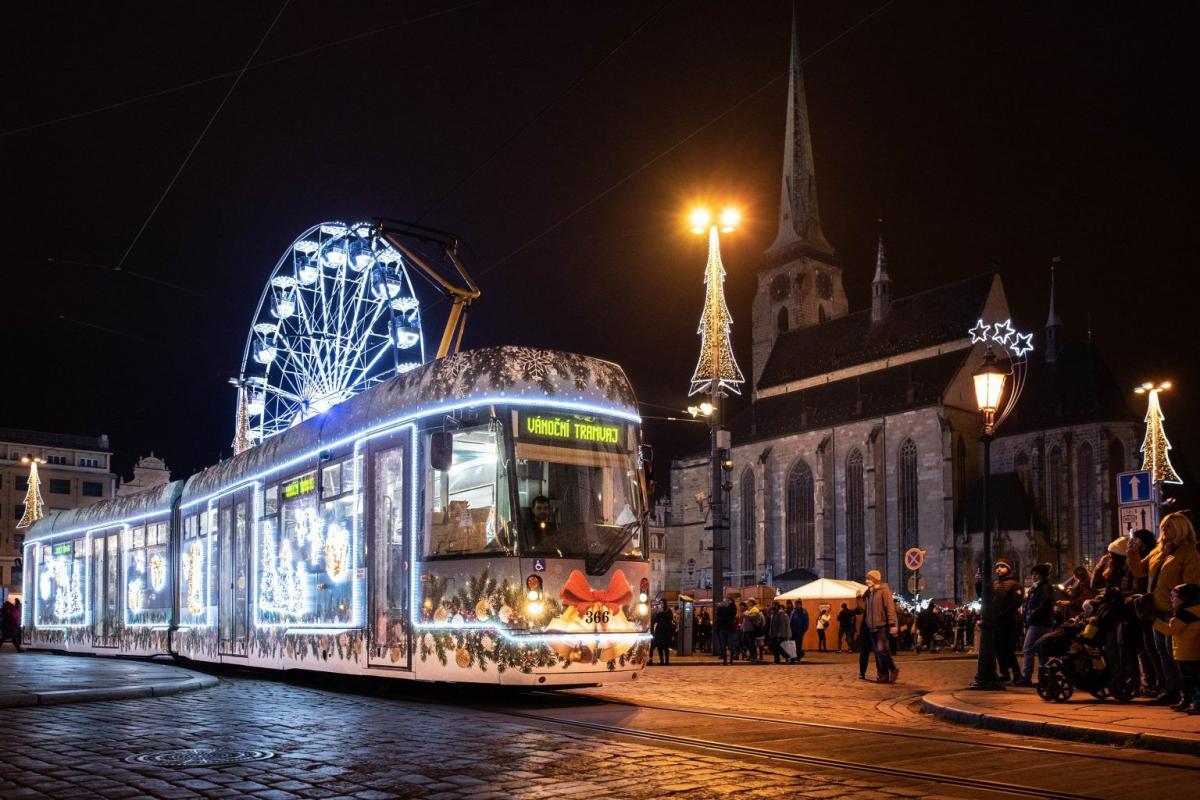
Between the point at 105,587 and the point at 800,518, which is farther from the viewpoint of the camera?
the point at 800,518

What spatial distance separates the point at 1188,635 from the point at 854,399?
6855cm

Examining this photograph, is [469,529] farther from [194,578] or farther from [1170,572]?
[194,578]

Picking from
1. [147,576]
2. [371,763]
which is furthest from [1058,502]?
[371,763]

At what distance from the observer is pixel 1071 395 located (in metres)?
68.8

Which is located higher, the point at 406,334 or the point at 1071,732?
the point at 406,334

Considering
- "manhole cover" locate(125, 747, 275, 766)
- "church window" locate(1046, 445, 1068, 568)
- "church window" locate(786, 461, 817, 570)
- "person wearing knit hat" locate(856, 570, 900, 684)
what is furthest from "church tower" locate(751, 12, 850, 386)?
"manhole cover" locate(125, 747, 275, 766)

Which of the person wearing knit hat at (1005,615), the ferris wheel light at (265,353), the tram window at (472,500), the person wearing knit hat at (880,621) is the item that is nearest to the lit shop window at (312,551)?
the tram window at (472,500)

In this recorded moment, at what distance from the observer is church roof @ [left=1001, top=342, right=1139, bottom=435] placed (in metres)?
66.5

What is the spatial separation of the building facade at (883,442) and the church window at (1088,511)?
84 millimetres

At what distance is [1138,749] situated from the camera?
875cm

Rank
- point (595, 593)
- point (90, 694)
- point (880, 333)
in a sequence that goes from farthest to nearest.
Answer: point (880, 333) < point (90, 694) < point (595, 593)

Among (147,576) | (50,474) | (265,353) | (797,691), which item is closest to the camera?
(797,691)

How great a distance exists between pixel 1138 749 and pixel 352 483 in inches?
334

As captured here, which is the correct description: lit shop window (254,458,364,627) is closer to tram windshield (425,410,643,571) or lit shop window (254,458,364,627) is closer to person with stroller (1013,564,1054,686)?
tram windshield (425,410,643,571)
